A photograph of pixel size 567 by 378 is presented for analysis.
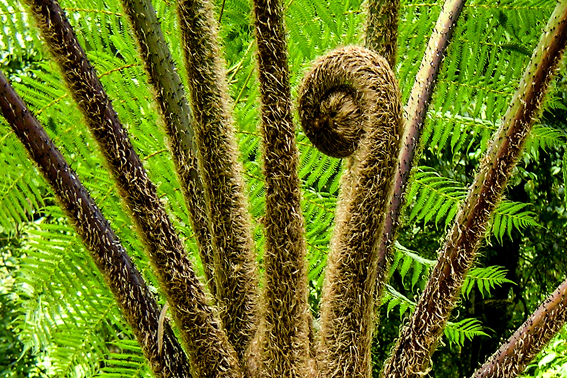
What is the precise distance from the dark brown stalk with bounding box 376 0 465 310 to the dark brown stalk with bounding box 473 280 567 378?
17 centimetres

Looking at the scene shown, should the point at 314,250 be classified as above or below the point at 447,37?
below

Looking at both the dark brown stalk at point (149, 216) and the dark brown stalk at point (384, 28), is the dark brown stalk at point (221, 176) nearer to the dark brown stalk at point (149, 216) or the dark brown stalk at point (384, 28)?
the dark brown stalk at point (149, 216)

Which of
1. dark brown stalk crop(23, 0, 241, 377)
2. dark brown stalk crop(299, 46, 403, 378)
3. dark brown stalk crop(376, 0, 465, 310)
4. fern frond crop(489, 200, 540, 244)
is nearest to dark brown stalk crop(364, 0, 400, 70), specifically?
dark brown stalk crop(376, 0, 465, 310)

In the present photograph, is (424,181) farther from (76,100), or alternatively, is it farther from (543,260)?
(543,260)

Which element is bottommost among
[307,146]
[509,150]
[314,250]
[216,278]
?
[314,250]

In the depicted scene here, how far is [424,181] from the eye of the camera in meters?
1.40

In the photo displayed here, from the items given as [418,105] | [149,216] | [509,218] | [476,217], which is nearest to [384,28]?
[418,105]

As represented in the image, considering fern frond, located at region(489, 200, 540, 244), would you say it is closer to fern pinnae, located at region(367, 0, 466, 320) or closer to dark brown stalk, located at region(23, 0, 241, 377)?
fern pinnae, located at region(367, 0, 466, 320)

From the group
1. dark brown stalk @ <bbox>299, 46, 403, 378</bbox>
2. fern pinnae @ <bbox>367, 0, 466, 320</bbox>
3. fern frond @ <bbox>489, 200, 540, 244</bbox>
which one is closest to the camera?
dark brown stalk @ <bbox>299, 46, 403, 378</bbox>

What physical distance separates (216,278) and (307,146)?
2.04ft

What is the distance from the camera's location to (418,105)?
81cm

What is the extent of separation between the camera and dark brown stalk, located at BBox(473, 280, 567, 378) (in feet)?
2.14

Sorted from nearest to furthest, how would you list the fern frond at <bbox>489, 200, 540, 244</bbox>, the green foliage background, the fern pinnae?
the fern pinnae → the green foliage background → the fern frond at <bbox>489, 200, 540, 244</bbox>

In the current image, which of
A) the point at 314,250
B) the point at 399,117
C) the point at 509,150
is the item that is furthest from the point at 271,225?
the point at 314,250
